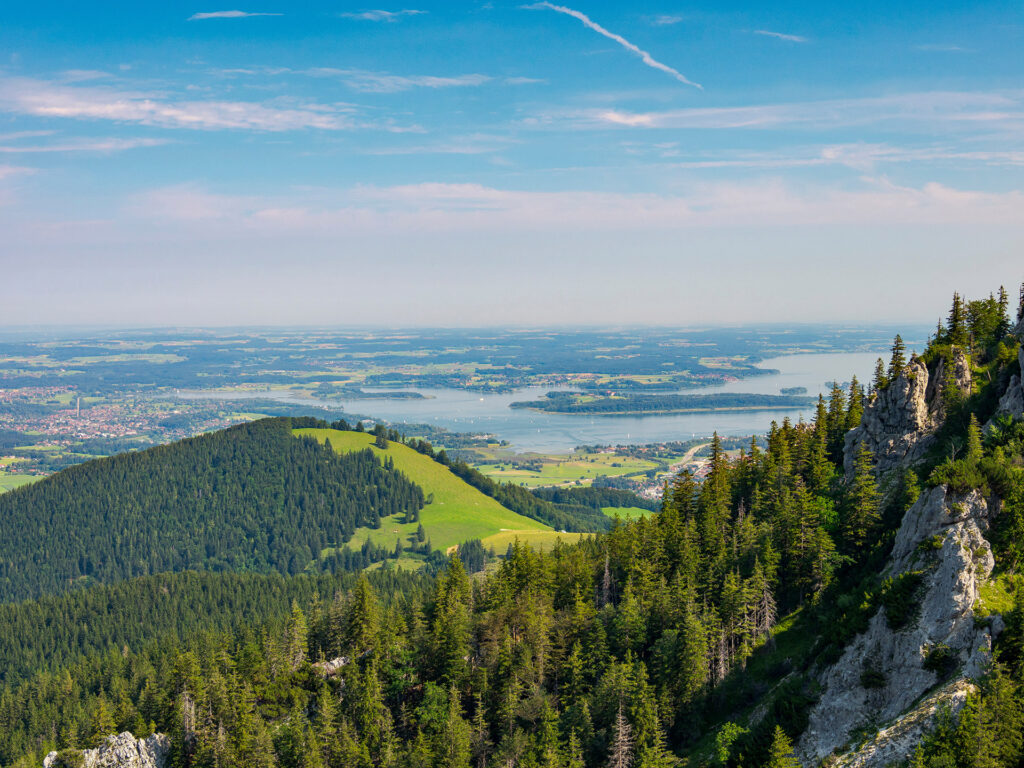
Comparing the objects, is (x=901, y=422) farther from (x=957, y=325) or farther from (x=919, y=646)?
(x=919, y=646)

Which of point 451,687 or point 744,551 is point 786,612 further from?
point 451,687

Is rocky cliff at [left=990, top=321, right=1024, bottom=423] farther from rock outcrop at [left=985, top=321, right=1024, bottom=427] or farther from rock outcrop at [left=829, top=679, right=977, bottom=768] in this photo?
rock outcrop at [left=829, top=679, right=977, bottom=768]

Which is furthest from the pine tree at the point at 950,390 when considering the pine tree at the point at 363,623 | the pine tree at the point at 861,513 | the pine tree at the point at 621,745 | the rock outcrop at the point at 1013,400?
the pine tree at the point at 363,623

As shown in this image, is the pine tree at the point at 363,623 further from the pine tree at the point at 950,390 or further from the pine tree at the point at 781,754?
the pine tree at the point at 950,390

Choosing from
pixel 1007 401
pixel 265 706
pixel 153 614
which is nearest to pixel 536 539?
pixel 153 614

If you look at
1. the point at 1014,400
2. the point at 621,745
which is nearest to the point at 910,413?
the point at 1014,400

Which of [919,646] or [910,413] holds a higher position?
[910,413]

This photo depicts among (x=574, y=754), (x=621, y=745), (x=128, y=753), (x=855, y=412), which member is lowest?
(x=128, y=753)
